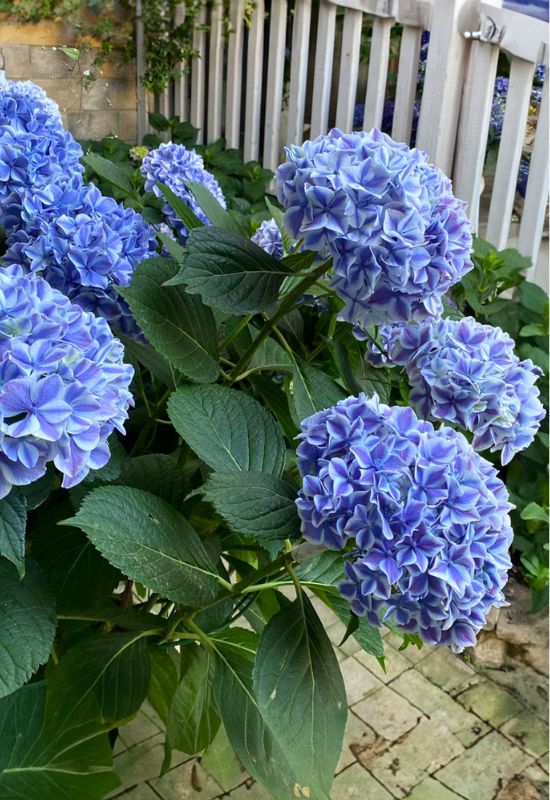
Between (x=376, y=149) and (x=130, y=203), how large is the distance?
1.99ft

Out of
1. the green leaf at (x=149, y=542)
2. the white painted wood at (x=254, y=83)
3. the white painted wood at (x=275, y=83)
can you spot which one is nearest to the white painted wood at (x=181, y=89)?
the white painted wood at (x=254, y=83)

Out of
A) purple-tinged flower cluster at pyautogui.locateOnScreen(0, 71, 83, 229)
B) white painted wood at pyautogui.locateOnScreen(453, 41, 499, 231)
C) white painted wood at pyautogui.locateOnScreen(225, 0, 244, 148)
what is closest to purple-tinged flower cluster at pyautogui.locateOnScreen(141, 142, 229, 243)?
purple-tinged flower cluster at pyautogui.locateOnScreen(0, 71, 83, 229)

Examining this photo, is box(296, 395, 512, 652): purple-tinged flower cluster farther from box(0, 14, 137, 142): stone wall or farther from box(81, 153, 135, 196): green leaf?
box(0, 14, 137, 142): stone wall

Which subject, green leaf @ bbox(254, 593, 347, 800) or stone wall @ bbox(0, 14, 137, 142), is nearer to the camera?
green leaf @ bbox(254, 593, 347, 800)

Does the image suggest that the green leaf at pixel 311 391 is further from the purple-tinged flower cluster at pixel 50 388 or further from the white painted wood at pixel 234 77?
the white painted wood at pixel 234 77

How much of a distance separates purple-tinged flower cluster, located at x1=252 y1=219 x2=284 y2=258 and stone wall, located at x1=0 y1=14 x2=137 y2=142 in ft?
5.66

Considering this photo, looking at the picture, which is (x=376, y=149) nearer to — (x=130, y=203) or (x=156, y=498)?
(x=156, y=498)

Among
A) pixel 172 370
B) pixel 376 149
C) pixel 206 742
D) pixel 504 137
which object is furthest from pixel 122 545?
pixel 504 137

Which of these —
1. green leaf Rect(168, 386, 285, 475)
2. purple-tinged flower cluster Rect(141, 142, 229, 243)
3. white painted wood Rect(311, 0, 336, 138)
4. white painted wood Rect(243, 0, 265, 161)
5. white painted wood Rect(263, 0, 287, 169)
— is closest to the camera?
green leaf Rect(168, 386, 285, 475)

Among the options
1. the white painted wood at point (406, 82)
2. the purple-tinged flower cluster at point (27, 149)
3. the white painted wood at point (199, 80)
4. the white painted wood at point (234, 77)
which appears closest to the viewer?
the purple-tinged flower cluster at point (27, 149)

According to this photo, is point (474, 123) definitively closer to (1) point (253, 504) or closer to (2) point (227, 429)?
(2) point (227, 429)

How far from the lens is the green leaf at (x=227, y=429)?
853 mm

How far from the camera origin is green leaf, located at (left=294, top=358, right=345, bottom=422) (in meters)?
0.95

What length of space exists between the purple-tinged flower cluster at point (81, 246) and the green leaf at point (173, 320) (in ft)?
0.12
